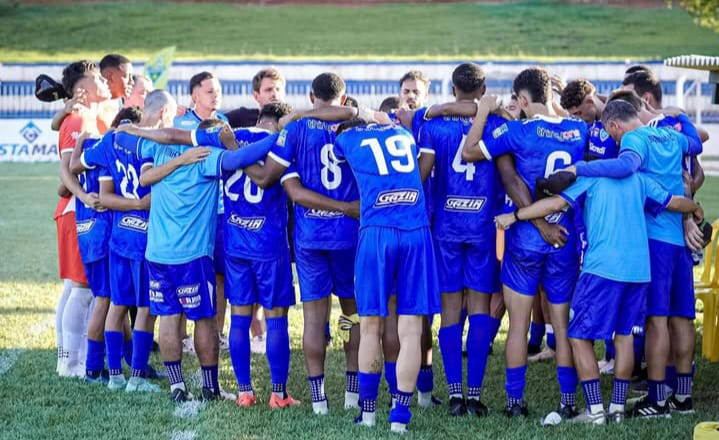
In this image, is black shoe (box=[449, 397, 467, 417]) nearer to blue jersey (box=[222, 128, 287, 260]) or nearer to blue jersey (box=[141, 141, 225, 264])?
blue jersey (box=[222, 128, 287, 260])

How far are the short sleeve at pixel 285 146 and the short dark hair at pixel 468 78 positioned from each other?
110 cm

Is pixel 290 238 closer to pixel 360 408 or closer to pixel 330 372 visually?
pixel 330 372

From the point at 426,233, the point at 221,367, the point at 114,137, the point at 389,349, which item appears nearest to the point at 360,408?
the point at 389,349

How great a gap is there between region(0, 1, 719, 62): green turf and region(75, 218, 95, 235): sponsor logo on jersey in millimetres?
34904

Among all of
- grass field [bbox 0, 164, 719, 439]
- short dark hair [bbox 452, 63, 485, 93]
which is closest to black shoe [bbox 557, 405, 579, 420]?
grass field [bbox 0, 164, 719, 439]

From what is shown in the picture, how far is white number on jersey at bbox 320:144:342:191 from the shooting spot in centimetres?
A: 608

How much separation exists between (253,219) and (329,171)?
59cm

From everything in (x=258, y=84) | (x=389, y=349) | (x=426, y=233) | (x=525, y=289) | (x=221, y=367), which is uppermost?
(x=258, y=84)

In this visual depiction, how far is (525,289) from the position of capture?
6023mm

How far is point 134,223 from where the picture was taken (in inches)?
262

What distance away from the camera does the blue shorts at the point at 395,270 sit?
18.7ft

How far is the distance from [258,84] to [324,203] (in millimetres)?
1855

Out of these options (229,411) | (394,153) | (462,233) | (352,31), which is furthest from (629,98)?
(352,31)

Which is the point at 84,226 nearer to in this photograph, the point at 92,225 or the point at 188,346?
the point at 92,225
